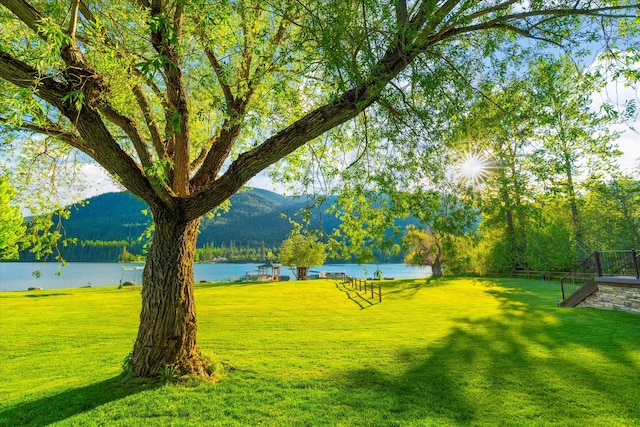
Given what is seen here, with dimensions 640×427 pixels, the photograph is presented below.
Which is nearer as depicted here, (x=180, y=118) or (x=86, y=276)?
(x=180, y=118)

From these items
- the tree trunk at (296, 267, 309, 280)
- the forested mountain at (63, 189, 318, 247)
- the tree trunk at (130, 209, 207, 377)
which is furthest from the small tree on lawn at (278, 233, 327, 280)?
the forested mountain at (63, 189, 318, 247)

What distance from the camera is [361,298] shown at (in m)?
20.6

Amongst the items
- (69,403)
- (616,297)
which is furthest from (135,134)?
(616,297)

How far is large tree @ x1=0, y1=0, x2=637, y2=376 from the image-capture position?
13.3 feet

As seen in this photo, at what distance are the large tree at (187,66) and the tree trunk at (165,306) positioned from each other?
20 millimetres

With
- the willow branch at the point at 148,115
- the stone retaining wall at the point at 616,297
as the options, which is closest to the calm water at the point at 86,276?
the willow branch at the point at 148,115

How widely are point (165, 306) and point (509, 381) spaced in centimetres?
677

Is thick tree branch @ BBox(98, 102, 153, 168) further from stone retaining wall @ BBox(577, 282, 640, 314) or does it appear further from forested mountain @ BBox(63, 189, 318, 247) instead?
forested mountain @ BBox(63, 189, 318, 247)

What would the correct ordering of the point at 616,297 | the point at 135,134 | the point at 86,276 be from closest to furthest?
the point at 135,134 < the point at 616,297 < the point at 86,276

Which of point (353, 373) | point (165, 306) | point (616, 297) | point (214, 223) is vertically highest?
point (214, 223)

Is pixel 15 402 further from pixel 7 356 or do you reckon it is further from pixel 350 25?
pixel 350 25

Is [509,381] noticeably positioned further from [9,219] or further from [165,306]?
[9,219]

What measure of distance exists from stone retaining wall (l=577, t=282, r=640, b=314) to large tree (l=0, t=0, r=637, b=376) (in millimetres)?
11499

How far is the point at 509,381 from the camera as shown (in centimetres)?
629
